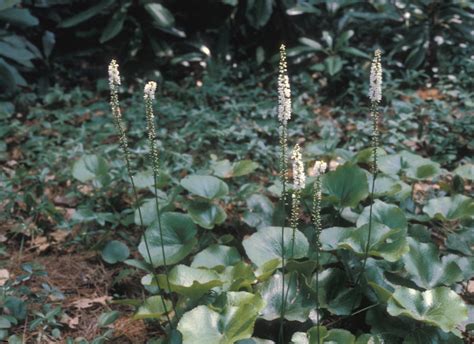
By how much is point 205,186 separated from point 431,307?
117cm

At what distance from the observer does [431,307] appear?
6.28 feet

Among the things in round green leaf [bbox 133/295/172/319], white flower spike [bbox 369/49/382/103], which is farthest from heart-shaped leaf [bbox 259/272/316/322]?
white flower spike [bbox 369/49/382/103]

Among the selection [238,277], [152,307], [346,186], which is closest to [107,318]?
[152,307]

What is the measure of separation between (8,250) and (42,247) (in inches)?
6.4

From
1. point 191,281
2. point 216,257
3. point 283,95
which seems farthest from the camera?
point 216,257

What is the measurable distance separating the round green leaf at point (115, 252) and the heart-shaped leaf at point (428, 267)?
1.28 meters

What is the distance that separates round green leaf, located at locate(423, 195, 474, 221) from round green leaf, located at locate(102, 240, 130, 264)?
141cm

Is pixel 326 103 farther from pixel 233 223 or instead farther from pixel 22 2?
pixel 22 2

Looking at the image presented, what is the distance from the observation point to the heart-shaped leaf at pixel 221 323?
174 cm

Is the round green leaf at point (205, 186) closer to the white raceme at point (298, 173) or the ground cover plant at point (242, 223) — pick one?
the ground cover plant at point (242, 223)

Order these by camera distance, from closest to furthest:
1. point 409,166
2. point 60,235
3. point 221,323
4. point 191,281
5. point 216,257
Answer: point 221,323, point 191,281, point 216,257, point 409,166, point 60,235

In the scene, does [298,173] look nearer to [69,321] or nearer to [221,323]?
[221,323]

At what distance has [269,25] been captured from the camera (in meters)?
5.01

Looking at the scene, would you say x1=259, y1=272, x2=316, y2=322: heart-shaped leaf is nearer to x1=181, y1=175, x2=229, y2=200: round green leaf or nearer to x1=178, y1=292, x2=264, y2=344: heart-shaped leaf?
x1=178, y1=292, x2=264, y2=344: heart-shaped leaf
